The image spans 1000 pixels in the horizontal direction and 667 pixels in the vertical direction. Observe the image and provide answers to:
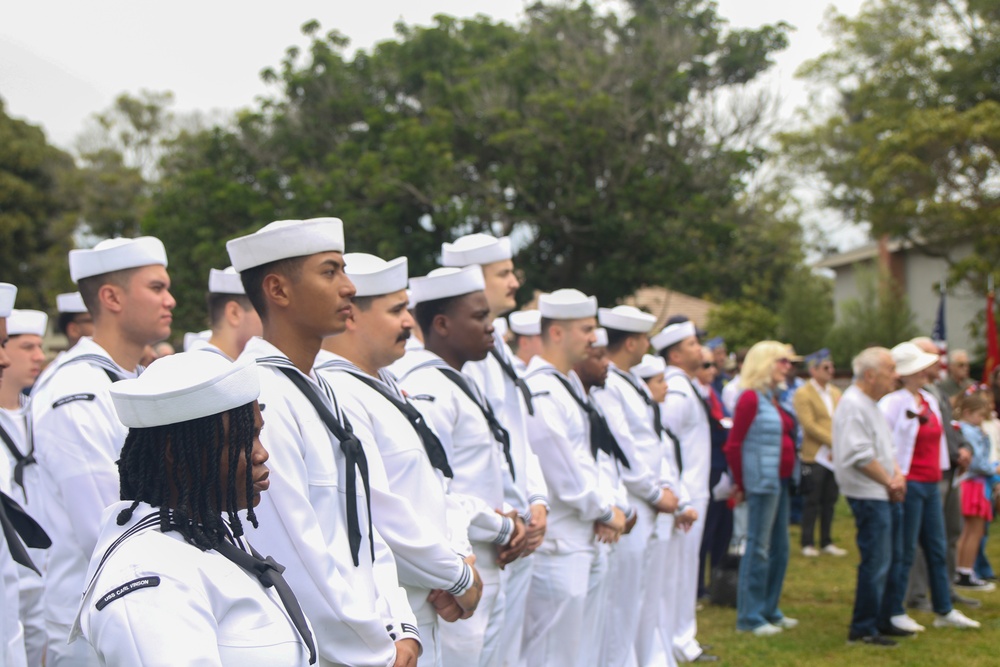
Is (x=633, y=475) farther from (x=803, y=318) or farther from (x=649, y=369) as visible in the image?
(x=803, y=318)

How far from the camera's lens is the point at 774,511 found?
9516 mm

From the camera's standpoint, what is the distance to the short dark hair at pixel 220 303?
5848mm

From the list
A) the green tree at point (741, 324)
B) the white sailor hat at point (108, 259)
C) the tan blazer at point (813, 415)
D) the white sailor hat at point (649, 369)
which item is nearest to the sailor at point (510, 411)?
the white sailor hat at point (108, 259)

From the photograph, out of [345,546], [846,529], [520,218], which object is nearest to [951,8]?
[520,218]

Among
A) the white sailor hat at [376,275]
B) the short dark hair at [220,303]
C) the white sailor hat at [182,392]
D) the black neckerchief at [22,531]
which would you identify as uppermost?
the white sailor hat at [376,275]

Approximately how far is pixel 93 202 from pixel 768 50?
23.9 metres

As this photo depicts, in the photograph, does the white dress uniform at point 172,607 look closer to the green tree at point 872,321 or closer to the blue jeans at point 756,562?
the blue jeans at point 756,562

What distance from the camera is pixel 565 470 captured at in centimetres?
653

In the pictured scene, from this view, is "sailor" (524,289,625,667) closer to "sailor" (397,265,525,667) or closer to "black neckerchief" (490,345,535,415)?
"black neckerchief" (490,345,535,415)

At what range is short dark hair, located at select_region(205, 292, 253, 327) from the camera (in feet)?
19.2

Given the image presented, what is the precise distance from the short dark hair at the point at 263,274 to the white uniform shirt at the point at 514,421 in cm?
195

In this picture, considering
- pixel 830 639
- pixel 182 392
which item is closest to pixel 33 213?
pixel 830 639

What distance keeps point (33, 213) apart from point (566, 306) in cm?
3338

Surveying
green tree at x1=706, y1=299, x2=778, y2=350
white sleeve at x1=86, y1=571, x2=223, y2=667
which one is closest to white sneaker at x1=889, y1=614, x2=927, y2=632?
white sleeve at x1=86, y1=571, x2=223, y2=667
